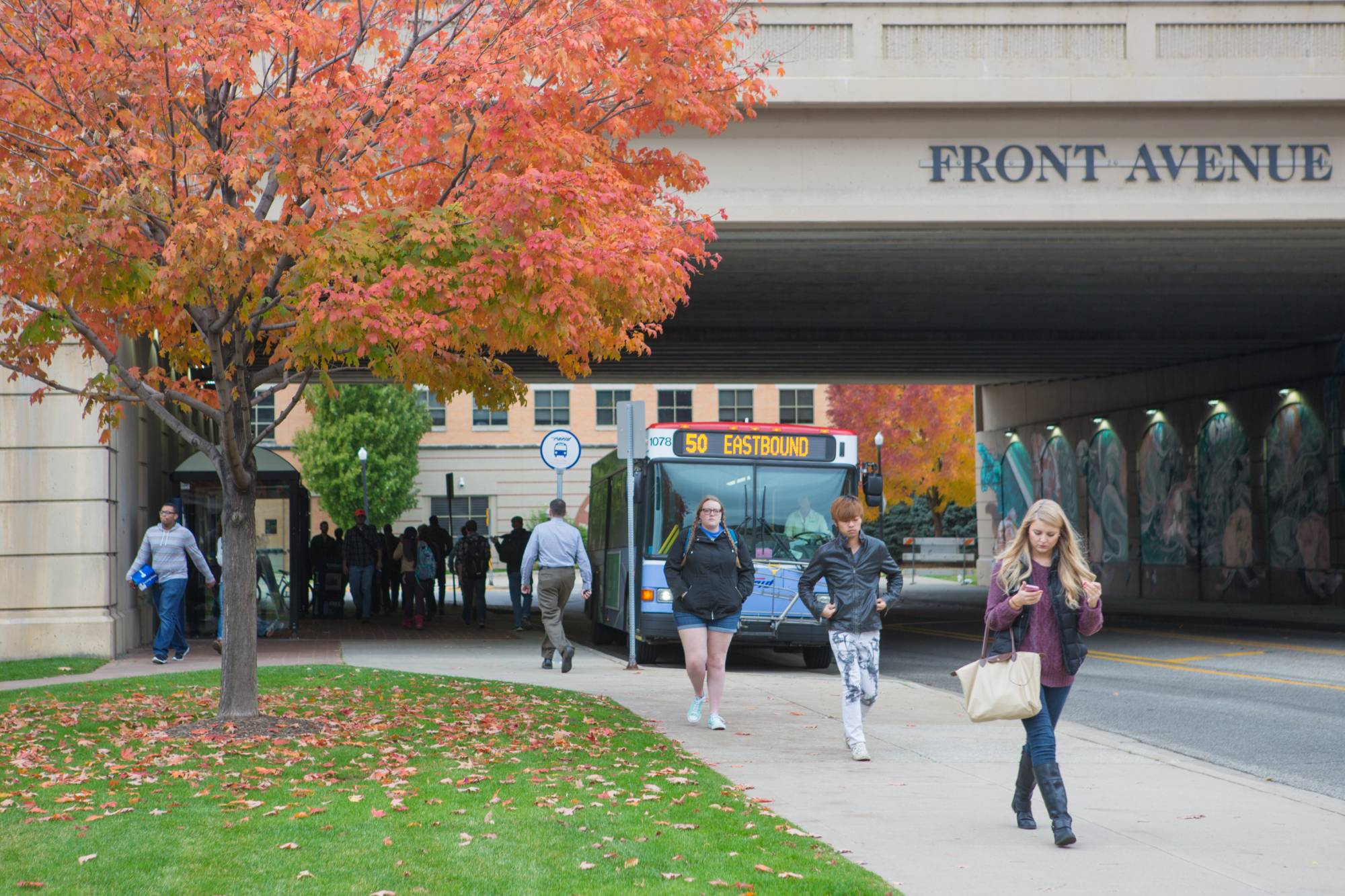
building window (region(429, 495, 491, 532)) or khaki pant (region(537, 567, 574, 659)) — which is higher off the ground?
building window (region(429, 495, 491, 532))

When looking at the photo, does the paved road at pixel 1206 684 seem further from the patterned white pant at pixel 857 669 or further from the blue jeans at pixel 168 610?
the blue jeans at pixel 168 610

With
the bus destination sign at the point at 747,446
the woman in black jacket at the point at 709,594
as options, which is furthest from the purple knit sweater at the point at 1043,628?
the bus destination sign at the point at 747,446

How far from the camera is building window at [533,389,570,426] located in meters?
62.5

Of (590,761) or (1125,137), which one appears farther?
(1125,137)

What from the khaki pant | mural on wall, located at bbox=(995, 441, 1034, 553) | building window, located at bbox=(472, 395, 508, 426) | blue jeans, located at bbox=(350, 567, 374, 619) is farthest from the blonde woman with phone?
building window, located at bbox=(472, 395, 508, 426)

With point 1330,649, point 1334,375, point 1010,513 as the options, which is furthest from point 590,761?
point 1010,513

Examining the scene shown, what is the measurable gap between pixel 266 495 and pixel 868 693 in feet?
46.7

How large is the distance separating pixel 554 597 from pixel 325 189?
6.53 meters

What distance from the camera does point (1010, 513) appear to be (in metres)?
42.0

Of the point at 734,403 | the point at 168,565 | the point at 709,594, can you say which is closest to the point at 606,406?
the point at 734,403

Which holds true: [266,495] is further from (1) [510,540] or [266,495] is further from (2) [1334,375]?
(2) [1334,375]

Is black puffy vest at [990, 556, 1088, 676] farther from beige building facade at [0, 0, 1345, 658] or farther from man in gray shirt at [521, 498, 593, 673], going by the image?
beige building facade at [0, 0, 1345, 658]

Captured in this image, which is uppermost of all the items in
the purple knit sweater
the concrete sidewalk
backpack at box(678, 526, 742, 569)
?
backpack at box(678, 526, 742, 569)

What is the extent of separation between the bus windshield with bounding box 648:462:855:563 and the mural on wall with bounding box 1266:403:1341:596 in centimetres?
1478
